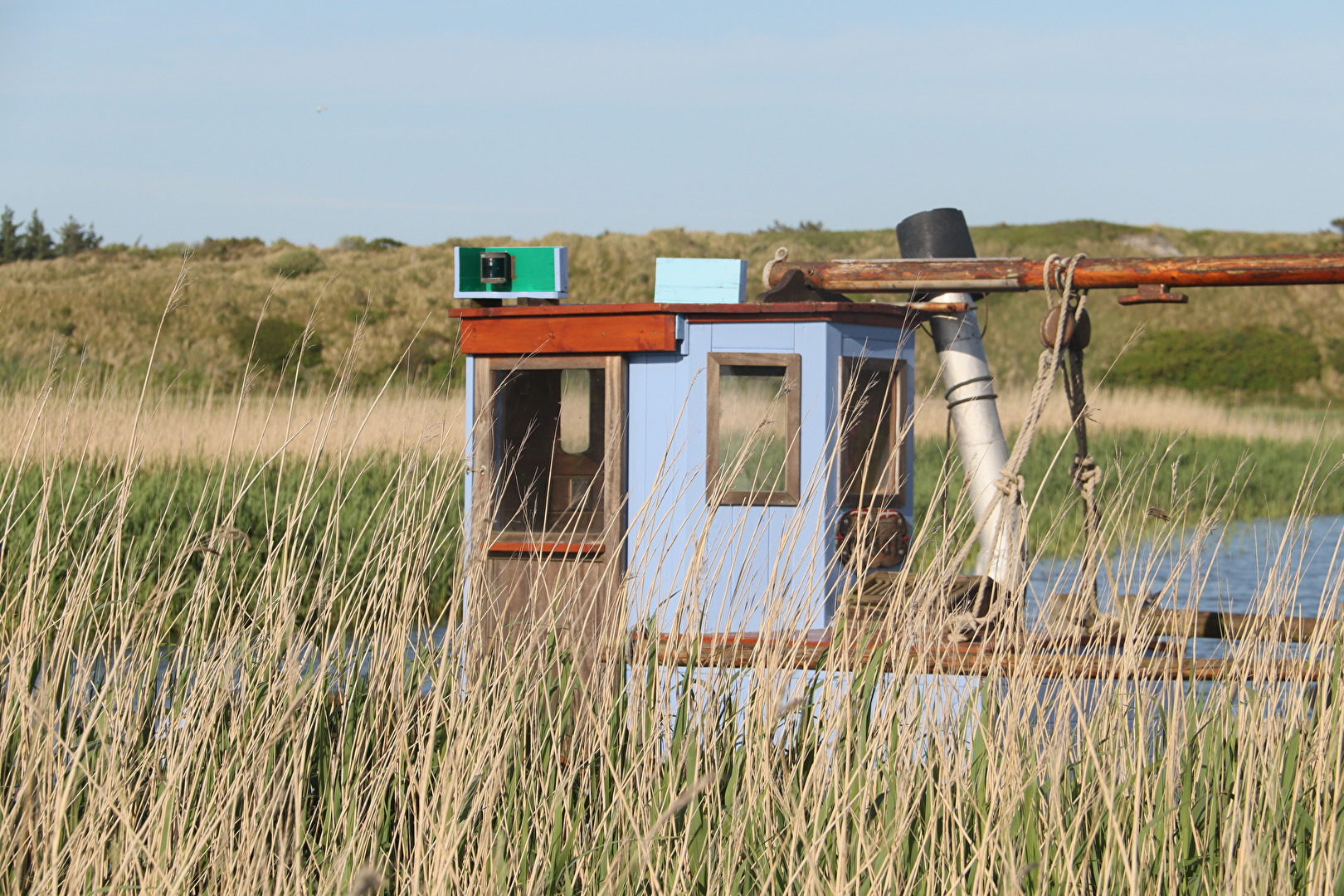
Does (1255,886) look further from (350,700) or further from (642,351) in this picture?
(642,351)

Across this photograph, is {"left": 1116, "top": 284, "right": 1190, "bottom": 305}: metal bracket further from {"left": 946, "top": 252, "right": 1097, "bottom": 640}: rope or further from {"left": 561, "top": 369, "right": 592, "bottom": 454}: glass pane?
{"left": 561, "top": 369, "right": 592, "bottom": 454}: glass pane

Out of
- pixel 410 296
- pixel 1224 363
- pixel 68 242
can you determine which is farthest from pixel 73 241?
pixel 1224 363

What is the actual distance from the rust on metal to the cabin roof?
0.13m

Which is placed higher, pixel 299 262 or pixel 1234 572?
pixel 299 262

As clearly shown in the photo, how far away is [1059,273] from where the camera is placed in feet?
14.1

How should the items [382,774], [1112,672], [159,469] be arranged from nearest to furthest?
[382,774], [1112,672], [159,469]

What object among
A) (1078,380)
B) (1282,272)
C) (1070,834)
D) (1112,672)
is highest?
(1282,272)

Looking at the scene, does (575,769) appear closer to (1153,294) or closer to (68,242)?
(1153,294)

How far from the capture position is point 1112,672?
127 inches

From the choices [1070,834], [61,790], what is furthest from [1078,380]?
[61,790]

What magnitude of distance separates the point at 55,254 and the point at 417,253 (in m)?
16.3

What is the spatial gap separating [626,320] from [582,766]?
88.4 inches

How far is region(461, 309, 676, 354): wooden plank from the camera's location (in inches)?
200

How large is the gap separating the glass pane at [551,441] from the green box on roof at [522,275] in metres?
0.39
